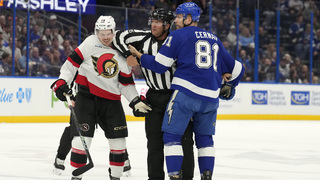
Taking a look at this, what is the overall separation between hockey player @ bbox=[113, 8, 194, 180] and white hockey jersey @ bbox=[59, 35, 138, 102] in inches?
7.9

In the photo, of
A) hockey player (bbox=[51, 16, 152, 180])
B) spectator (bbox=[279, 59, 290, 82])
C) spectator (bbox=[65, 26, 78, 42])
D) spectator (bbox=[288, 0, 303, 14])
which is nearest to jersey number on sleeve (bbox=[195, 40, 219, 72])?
hockey player (bbox=[51, 16, 152, 180])

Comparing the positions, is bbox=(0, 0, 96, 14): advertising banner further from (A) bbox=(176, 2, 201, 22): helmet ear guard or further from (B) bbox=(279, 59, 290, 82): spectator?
(A) bbox=(176, 2, 201, 22): helmet ear guard

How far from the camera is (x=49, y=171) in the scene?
16.6 feet

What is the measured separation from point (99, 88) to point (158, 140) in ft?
2.06

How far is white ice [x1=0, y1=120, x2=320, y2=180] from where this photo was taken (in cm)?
499

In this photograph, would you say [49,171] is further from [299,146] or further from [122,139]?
[299,146]

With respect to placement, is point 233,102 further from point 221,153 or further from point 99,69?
point 99,69

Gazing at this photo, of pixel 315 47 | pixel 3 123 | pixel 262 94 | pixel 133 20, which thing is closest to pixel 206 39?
pixel 3 123

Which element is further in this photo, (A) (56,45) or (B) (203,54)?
(A) (56,45)

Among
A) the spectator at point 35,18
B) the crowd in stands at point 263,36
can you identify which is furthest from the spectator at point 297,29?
the spectator at point 35,18

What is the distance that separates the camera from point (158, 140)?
3.84m

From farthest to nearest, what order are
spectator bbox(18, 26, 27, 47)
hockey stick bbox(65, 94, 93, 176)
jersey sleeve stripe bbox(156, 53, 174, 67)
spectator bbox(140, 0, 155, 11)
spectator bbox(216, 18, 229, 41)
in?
spectator bbox(140, 0, 155, 11)
spectator bbox(216, 18, 229, 41)
spectator bbox(18, 26, 27, 47)
hockey stick bbox(65, 94, 93, 176)
jersey sleeve stripe bbox(156, 53, 174, 67)

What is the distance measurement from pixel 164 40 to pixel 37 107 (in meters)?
7.36

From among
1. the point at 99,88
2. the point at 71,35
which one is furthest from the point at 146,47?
the point at 71,35
